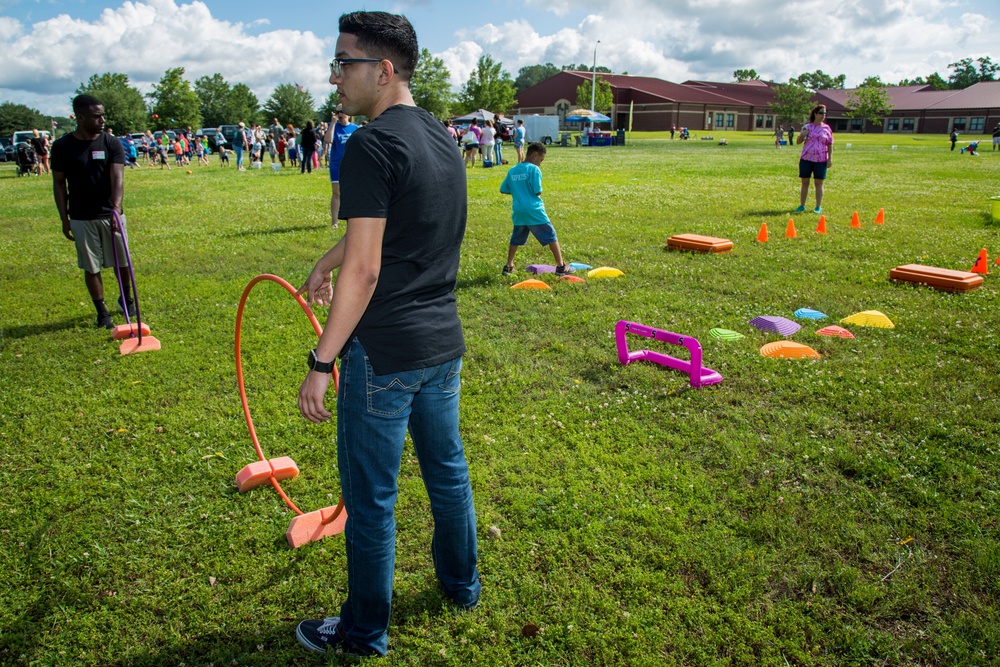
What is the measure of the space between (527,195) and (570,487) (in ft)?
17.5

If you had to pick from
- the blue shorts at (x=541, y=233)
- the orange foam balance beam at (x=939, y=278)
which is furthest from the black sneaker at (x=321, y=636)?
the orange foam balance beam at (x=939, y=278)

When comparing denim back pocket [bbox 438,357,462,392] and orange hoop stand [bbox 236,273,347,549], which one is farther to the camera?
orange hoop stand [bbox 236,273,347,549]

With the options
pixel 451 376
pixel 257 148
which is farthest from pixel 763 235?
pixel 257 148

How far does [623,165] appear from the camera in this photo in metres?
28.5

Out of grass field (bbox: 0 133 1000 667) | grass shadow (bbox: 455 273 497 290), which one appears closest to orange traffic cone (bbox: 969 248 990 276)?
grass field (bbox: 0 133 1000 667)

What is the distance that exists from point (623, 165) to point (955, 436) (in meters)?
25.4

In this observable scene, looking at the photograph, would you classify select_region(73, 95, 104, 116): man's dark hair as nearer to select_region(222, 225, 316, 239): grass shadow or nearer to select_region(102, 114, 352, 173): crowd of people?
select_region(222, 225, 316, 239): grass shadow

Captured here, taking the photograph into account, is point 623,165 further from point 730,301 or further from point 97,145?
point 97,145

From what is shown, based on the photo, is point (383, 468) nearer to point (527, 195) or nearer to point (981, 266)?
point (527, 195)

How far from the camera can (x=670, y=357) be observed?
5832 mm

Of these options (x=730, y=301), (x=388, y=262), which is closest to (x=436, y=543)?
(x=388, y=262)

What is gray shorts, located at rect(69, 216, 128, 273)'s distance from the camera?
22.4 ft

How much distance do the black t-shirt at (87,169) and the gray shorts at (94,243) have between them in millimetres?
74

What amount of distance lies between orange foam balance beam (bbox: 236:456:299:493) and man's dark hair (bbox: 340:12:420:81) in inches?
109
